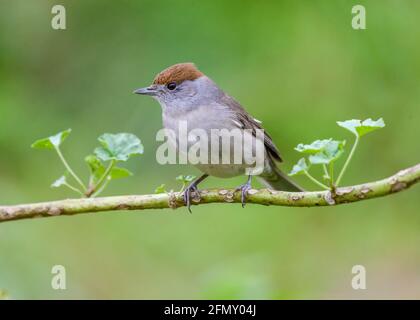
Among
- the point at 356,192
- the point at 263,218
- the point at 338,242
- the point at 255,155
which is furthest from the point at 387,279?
the point at 356,192

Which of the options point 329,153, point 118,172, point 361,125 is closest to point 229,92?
point 118,172

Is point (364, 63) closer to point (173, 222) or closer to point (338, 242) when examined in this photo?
point (338, 242)

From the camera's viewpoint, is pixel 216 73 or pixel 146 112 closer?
pixel 216 73

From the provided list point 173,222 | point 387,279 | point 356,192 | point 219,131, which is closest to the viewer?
point 356,192

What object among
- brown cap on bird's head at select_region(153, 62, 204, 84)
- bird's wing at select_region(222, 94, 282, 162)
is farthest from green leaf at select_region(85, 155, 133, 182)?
brown cap on bird's head at select_region(153, 62, 204, 84)

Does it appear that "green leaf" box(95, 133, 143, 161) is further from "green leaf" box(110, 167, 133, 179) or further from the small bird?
the small bird
